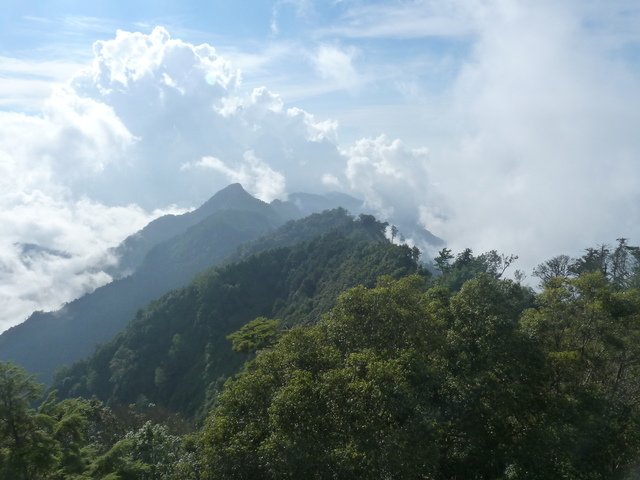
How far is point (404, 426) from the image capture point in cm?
1400

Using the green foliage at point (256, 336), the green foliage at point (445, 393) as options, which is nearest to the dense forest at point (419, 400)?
the green foliage at point (445, 393)

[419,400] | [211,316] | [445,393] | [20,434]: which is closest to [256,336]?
[20,434]

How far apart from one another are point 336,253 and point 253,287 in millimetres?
21937

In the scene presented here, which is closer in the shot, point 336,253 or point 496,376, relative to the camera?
point 496,376

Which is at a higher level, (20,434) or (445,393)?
(445,393)

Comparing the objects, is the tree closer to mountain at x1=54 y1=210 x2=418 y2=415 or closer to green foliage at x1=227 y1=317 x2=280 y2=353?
green foliage at x1=227 y1=317 x2=280 y2=353

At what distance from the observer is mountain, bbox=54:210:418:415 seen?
96.8 meters

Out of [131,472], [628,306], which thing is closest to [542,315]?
[628,306]

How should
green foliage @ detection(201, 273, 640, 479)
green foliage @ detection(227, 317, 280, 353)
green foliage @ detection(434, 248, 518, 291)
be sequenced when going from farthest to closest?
green foliage @ detection(434, 248, 518, 291), green foliage @ detection(227, 317, 280, 353), green foliage @ detection(201, 273, 640, 479)

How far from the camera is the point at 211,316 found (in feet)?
376

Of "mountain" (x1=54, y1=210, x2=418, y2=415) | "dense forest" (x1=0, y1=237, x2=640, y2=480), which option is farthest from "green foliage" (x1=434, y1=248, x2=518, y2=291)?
"dense forest" (x1=0, y1=237, x2=640, y2=480)

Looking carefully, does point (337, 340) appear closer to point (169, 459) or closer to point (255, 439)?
point (255, 439)

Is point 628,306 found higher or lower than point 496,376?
higher

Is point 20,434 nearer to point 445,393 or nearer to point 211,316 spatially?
point 445,393
